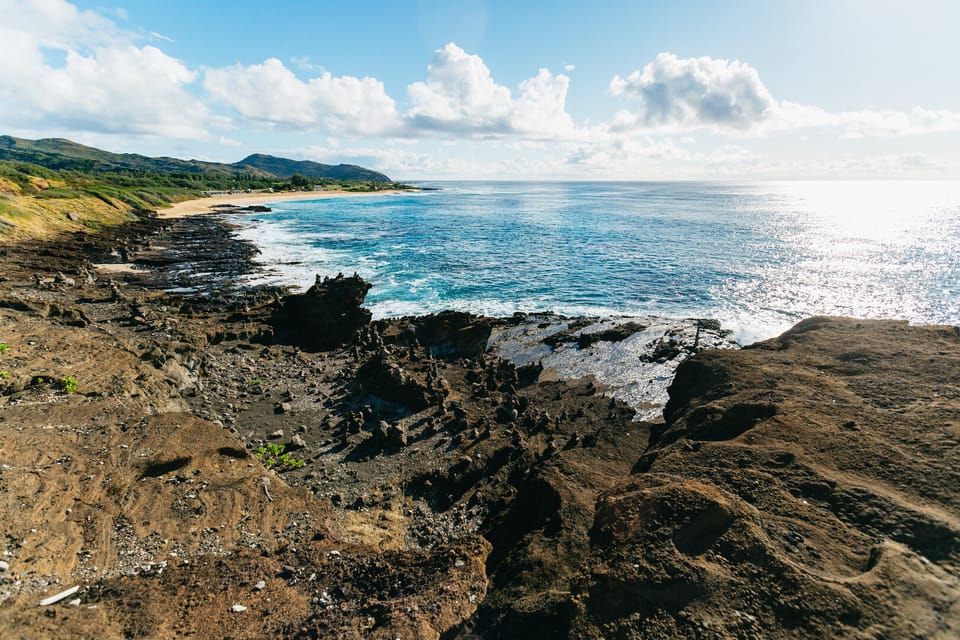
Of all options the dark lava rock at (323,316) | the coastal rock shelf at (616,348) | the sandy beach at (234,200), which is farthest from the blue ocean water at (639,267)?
the sandy beach at (234,200)

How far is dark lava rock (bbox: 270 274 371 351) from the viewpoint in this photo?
25016 millimetres

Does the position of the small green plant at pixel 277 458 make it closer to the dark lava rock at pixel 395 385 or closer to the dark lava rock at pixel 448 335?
the dark lava rock at pixel 395 385

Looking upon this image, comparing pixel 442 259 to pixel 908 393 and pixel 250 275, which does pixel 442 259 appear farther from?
pixel 908 393

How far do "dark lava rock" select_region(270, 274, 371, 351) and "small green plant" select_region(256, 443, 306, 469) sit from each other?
10414 millimetres

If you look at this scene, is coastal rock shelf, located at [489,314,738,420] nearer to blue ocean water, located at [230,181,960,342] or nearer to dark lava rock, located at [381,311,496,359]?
dark lava rock, located at [381,311,496,359]

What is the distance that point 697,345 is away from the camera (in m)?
25.8

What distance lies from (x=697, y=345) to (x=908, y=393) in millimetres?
15662

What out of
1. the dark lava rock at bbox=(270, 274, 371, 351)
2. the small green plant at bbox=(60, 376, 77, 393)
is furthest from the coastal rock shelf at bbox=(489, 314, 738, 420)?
the small green plant at bbox=(60, 376, 77, 393)

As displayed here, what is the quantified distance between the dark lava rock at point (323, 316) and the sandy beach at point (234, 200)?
244 feet

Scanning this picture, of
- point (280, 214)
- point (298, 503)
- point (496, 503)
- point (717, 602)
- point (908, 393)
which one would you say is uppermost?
point (280, 214)

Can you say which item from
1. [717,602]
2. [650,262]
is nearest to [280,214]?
[650,262]

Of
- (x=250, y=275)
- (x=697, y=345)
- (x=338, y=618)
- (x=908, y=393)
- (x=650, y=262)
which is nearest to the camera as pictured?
(x=338, y=618)

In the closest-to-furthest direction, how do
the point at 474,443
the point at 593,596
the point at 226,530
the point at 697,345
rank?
the point at 593,596 < the point at 226,530 < the point at 474,443 < the point at 697,345

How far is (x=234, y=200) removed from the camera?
128 metres
